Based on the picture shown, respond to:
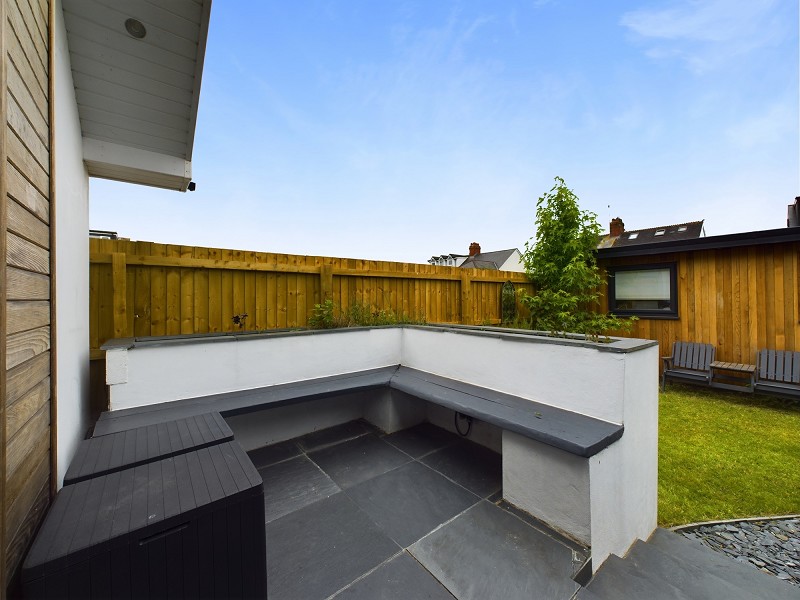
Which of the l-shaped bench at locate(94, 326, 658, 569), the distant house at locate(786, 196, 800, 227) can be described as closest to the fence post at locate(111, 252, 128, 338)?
the l-shaped bench at locate(94, 326, 658, 569)

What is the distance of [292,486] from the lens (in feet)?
8.34

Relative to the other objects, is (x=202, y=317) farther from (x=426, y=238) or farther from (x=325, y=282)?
(x=426, y=238)

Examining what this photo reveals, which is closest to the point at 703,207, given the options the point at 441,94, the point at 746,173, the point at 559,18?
the point at 746,173

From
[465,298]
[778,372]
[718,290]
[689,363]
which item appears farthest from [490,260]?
[778,372]

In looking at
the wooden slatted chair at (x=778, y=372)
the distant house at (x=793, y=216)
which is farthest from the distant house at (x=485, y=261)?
the wooden slatted chair at (x=778, y=372)

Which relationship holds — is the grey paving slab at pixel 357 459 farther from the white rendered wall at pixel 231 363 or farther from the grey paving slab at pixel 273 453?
the white rendered wall at pixel 231 363

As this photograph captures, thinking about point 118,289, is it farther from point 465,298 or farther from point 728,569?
point 728,569

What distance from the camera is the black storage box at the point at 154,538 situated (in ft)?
3.08

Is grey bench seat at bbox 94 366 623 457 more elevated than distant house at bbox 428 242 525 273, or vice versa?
distant house at bbox 428 242 525 273

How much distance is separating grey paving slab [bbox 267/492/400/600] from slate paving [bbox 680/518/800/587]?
7.51 ft

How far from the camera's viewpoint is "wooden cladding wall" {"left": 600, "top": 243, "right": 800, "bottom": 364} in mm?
5137

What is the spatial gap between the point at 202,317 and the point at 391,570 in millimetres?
2895

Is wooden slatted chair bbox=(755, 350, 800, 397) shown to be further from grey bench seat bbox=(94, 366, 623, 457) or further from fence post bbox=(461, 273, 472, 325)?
grey bench seat bbox=(94, 366, 623, 457)

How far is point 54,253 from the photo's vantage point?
1362mm
